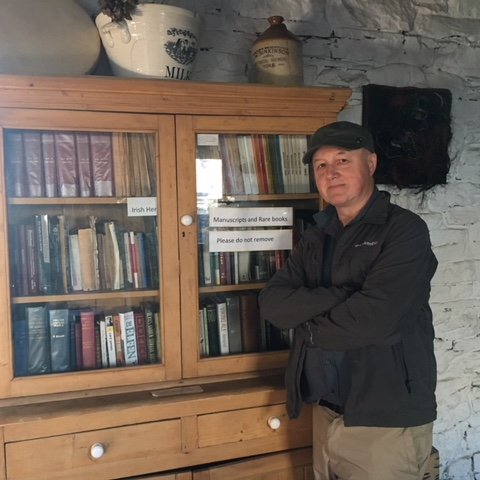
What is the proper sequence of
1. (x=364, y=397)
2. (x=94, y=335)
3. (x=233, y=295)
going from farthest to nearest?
(x=233, y=295) < (x=94, y=335) < (x=364, y=397)

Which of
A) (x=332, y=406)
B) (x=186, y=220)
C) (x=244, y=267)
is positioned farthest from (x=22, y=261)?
(x=332, y=406)

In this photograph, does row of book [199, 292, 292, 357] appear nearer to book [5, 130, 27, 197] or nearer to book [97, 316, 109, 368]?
book [97, 316, 109, 368]

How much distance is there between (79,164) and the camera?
1586mm

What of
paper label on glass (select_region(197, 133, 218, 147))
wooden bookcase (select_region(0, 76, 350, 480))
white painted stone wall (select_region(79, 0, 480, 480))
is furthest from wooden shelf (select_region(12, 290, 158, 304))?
white painted stone wall (select_region(79, 0, 480, 480))

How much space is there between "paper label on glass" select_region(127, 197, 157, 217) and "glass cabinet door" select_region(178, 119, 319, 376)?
145 millimetres

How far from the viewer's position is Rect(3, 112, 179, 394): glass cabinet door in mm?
1503

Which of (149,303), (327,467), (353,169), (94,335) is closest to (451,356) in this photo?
(327,467)

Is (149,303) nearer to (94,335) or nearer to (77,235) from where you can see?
(94,335)

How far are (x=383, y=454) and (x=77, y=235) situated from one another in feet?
3.75

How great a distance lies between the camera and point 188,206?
158 cm

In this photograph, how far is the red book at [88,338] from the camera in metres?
1.60

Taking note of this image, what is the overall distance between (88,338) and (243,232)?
0.63 metres

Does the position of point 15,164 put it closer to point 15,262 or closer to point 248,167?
point 15,262

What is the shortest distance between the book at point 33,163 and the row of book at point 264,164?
1.90ft
